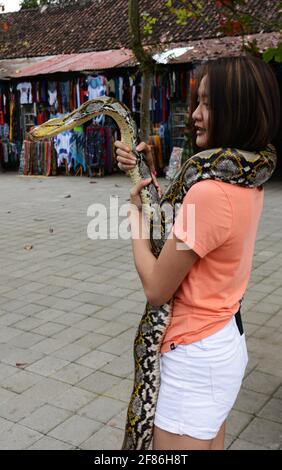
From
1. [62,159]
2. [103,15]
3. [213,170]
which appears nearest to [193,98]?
[213,170]

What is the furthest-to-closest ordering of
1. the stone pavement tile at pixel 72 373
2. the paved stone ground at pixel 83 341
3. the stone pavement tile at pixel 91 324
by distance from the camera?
the stone pavement tile at pixel 91 324 < the stone pavement tile at pixel 72 373 < the paved stone ground at pixel 83 341

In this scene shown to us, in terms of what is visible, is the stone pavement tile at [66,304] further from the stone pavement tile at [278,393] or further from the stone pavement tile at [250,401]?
the stone pavement tile at [278,393]

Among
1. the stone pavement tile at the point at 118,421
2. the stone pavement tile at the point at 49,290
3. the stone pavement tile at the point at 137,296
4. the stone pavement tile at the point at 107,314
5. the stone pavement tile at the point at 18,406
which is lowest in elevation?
the stone pavement tile at the point at 18,406

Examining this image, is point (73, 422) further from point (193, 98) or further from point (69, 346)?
point (193, 98)

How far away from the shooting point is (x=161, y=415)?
1775 millimetres

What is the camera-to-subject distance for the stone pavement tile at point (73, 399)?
11.0 ft

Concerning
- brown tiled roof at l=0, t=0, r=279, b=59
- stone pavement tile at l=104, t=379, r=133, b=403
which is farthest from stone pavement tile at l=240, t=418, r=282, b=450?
brown tiled roof at l=0, t=0, r=279, b=59

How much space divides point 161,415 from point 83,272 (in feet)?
14.9

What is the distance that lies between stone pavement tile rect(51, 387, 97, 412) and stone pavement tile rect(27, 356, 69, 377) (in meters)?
0.34

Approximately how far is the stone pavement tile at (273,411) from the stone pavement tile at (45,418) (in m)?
1.28

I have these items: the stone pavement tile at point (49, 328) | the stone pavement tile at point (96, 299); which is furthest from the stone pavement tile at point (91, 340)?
the stone pavement tile at point (96, 299)

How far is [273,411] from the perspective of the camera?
10.7ft

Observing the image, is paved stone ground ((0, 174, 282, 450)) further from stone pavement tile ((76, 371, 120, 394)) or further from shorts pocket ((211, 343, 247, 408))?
shorts pocket ((211, 343, 247, 408))

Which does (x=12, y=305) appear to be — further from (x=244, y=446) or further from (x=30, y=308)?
(x=244, y=446)
